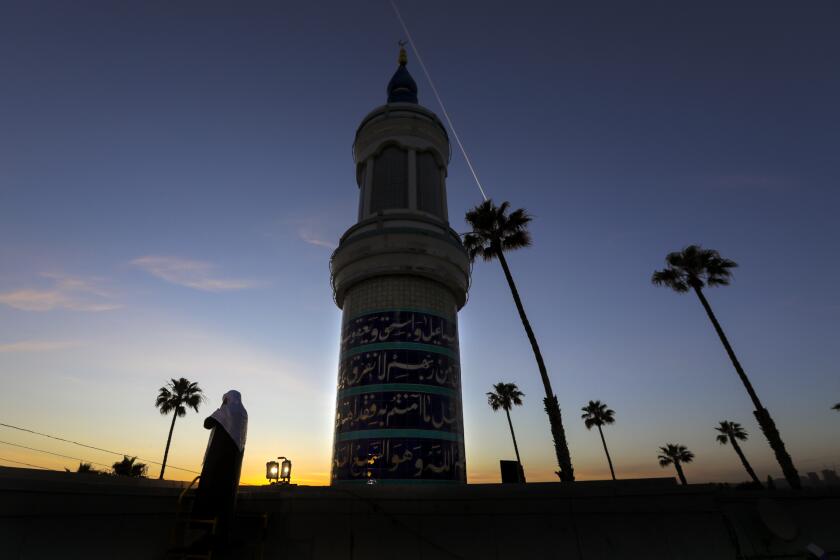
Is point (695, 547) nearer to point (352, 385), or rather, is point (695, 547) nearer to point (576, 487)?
point (576, 487)

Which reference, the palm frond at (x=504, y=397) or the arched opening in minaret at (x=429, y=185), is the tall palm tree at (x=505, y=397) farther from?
the arched opening in minaret at (x=429, y=185)

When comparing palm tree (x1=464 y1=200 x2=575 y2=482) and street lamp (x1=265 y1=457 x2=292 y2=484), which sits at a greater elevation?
palm tree (x1=464 y1=200 x2=575 y2=482)

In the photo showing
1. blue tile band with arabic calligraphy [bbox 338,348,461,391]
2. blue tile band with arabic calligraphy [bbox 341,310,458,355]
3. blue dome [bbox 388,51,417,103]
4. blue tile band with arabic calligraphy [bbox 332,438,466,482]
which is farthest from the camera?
blue dome [bbox 388,51,417,103]

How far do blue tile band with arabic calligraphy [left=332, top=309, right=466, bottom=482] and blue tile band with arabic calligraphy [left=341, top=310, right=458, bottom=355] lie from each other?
4 cm

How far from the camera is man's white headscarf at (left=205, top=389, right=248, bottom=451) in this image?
321 inches

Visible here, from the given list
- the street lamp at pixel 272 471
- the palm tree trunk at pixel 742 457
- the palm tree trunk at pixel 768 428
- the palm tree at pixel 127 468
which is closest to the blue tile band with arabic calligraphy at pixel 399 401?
the street lamp at pixel 272 471

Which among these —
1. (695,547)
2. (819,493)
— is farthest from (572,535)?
(819,493)

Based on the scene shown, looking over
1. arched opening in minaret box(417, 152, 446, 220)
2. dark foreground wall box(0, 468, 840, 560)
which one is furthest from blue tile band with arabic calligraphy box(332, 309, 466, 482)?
arched opening in minaret box(417, 152, 446, 220)

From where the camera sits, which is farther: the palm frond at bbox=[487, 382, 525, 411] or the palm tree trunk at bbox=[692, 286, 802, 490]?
the palm frond at bbox=[487, 382, 525, 411]

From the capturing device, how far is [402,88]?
25.2 meters

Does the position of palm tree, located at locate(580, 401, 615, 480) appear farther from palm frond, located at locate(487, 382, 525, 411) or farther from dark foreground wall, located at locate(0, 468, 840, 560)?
dark foreground wall, located at locate(0, 468, 840, 560)

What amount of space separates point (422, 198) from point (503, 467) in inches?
504

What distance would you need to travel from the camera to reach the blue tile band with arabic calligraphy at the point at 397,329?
16.5 meters

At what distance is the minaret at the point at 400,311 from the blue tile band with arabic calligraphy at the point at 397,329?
A: 1.7 inches
